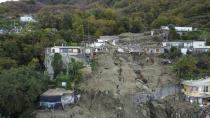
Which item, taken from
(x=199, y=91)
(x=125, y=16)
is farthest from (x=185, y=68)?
(x=125, y=16)

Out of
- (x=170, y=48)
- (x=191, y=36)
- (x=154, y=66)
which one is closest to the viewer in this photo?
(x=154, y=66)

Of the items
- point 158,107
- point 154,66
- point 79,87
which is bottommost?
point 158,107

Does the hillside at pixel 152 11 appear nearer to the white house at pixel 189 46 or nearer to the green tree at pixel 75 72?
the white house at pixel 189 46

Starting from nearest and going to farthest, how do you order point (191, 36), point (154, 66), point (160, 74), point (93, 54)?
1. point (160, 74)
2. point (154, 66)
3. point (93, 54)
4. point (191, 36)

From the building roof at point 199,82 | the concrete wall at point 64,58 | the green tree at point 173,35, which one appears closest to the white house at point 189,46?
the green tree at point 173,35

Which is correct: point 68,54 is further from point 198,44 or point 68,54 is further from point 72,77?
point 198,44

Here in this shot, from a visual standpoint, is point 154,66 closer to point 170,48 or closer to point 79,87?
point 170,48

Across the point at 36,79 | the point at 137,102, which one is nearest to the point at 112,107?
the point at 137,102
